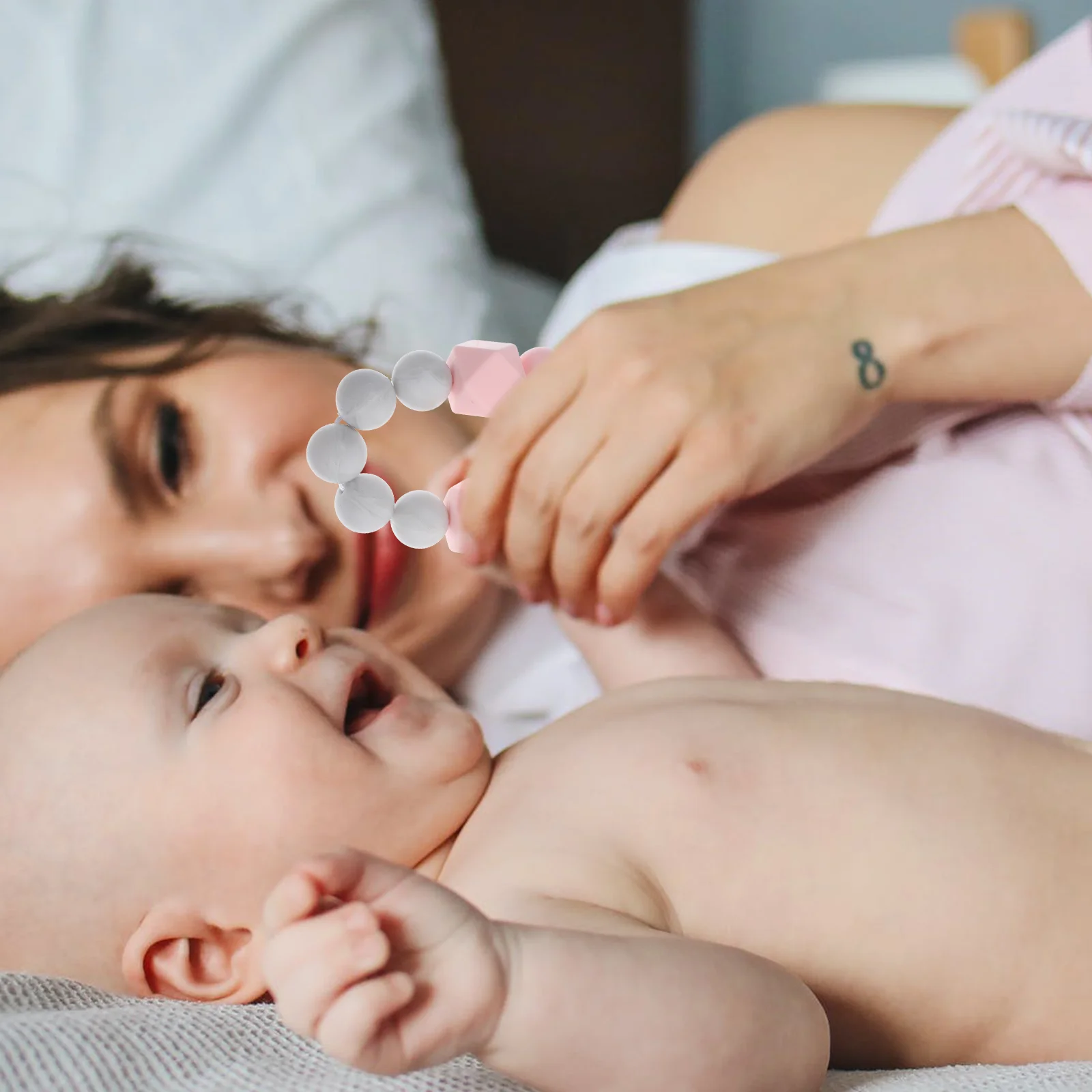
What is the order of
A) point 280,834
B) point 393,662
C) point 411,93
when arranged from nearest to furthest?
point 280,834 < point 393,662 < point 411,93

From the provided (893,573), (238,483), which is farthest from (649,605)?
(238,483)

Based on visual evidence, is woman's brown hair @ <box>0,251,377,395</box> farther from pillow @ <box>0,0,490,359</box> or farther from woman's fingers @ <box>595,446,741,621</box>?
woman's fingers @ <box>595,446,741,621</box>

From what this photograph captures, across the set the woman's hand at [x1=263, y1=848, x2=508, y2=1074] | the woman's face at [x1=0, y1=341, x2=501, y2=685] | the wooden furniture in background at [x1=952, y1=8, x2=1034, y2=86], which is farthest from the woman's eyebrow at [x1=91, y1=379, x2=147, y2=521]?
the wooden furniture in background at [x1=952, y1=8, x2=1034, y2=86]

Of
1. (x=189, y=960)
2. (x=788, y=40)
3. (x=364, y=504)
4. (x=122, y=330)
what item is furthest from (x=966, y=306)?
(x=788, y=40)

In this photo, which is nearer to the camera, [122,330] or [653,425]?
[653,425]

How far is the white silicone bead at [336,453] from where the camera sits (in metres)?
0.75

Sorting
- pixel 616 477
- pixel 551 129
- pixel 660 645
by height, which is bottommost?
pixel 660 645

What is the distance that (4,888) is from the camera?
65 cm

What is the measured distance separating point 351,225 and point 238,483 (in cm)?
63

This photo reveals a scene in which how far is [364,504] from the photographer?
0.77 m

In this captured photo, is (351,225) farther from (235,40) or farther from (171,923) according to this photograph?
(171,923)

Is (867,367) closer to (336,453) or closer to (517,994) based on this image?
(336,453)

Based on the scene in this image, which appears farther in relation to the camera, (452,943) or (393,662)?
(393,662)

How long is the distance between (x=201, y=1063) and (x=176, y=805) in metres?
0.17
